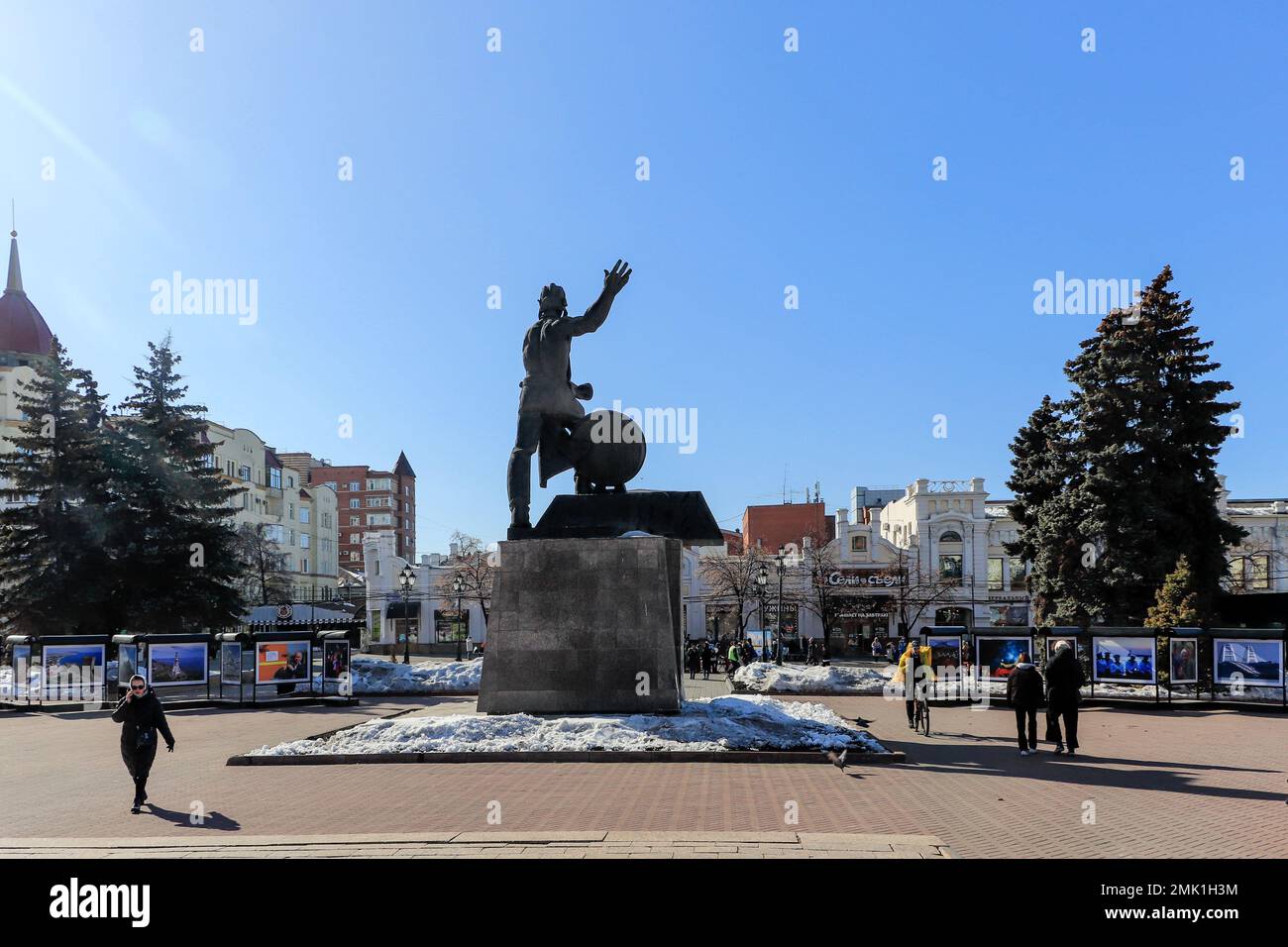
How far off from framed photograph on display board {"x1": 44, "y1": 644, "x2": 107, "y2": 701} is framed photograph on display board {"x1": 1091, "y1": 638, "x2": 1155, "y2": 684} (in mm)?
24399

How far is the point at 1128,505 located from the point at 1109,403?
3554mm

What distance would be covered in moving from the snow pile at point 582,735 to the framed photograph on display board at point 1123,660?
36.6 feet

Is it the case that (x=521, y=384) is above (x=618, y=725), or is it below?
above

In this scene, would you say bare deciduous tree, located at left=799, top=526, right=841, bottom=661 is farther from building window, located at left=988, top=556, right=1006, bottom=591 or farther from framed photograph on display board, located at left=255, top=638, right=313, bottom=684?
framed photograph on display board, located at left=255, top=638, right=313, bottom=684

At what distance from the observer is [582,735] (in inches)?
524

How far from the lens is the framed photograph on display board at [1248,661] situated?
2164cm

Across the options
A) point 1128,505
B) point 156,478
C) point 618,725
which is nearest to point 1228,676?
point 1128,505

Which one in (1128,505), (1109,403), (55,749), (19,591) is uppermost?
(1109,403)

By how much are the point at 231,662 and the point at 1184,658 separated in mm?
23557

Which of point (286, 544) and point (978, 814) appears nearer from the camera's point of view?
point (978, 814)
